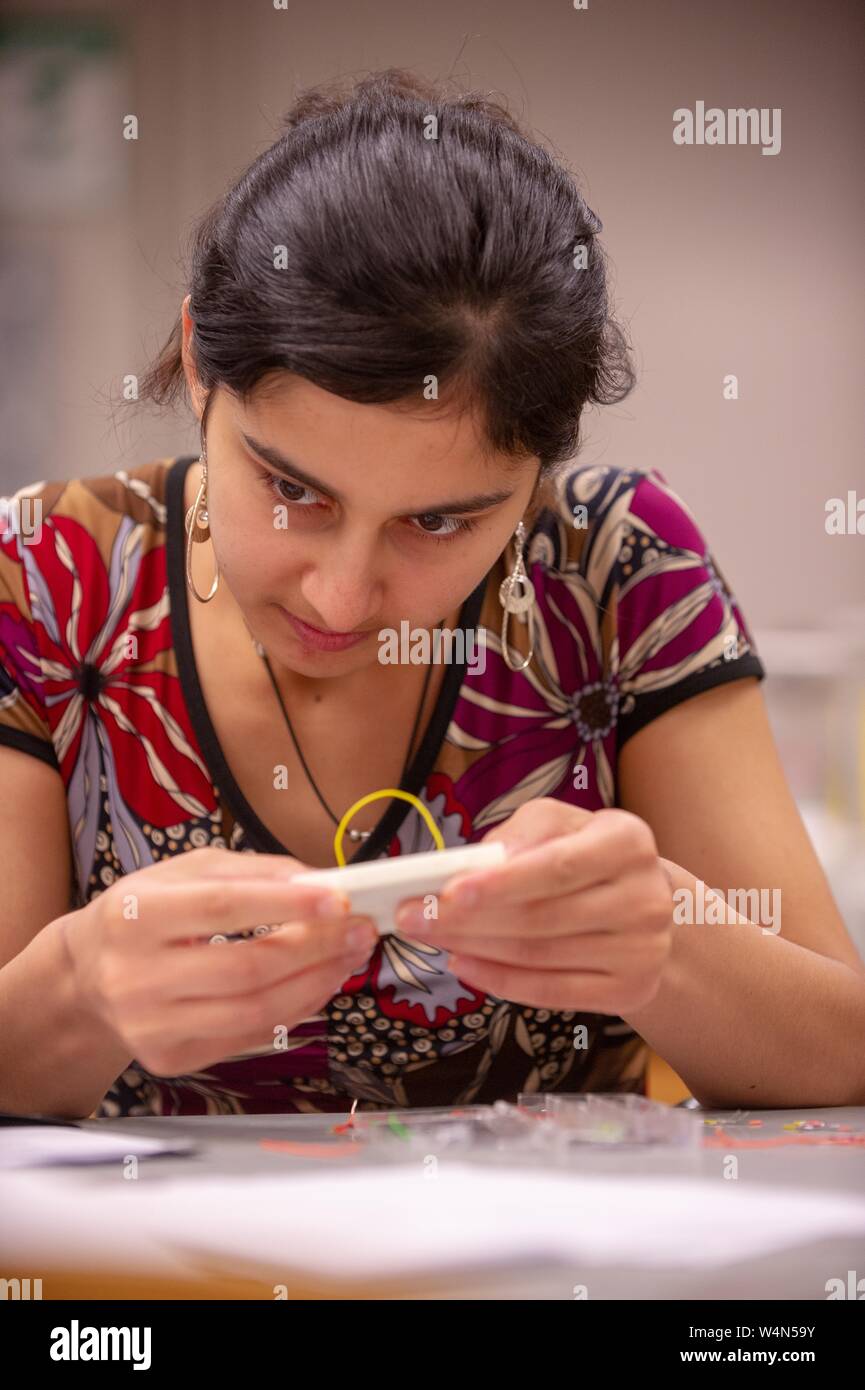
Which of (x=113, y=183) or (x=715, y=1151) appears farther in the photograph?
(x=113, y=183)

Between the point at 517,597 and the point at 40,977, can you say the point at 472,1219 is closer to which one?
the point at 40,977

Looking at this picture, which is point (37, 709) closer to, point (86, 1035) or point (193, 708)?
point (193, 708)

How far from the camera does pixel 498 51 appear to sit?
188 cm

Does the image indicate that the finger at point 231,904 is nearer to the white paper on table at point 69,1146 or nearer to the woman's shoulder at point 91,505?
the white paper on table at point 69,1146

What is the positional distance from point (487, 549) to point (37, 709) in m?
0.38

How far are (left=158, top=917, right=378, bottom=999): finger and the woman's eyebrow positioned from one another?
9.7 inches

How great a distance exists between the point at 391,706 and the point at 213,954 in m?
0.40

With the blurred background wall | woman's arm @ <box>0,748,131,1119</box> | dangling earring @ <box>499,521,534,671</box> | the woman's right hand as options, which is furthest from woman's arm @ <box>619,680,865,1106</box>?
the blurred background wall

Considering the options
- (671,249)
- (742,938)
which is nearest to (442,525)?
(742,938)

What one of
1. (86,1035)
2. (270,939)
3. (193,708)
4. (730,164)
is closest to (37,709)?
(193,708)

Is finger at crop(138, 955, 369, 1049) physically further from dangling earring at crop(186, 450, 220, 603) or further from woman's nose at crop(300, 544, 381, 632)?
dangling earring at crop(186, 450, 220, 603)

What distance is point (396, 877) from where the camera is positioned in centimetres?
67

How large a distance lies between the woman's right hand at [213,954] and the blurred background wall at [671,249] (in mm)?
1390
